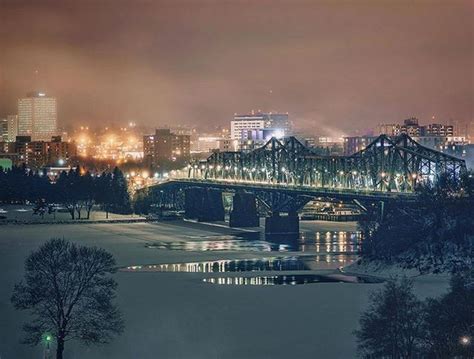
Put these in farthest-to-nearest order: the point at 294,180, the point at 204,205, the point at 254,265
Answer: the point at 204,205, the point at 294,180, the point at 254,265

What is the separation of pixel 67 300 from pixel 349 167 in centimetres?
5889

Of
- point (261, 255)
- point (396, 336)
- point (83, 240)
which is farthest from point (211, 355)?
point (83, 240)

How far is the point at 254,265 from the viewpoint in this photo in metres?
79.2

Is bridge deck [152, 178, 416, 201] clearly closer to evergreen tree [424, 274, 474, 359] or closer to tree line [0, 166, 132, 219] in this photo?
tree line [0, 166, 132, 219]

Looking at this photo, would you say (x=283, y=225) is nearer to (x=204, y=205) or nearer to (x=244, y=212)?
(x=244, y=212)

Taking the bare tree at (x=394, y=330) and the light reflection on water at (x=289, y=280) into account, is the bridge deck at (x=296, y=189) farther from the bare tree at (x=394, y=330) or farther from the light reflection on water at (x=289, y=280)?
the bare tree at (x=394, y=330)

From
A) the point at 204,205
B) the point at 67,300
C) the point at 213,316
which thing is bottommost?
the point at 213,316

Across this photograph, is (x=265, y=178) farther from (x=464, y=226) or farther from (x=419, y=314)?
(x=419, y=314)

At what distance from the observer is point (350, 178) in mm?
110188

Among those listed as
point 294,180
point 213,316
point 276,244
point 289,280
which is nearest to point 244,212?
point 294,180

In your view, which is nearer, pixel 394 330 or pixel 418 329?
pixel 394 330

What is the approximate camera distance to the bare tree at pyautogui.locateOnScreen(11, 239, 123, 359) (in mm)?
48062

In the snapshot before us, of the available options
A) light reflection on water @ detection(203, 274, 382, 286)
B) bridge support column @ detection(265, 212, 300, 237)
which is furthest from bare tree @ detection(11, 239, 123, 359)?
bridge support column @ detection(265, 212, 300, 237)

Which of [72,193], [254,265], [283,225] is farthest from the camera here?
[72,193]
